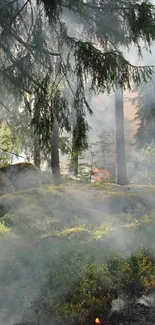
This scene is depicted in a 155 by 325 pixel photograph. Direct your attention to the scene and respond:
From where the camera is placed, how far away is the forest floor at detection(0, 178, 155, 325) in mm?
6512

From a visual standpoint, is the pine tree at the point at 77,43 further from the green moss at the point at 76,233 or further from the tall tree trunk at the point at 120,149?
the tall tree trunk at the point at 120,149

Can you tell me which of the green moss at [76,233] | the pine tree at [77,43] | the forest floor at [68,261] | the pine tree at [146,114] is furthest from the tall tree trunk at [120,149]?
the pine tree at [77,43]

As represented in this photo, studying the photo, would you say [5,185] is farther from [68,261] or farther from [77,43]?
[77,43]

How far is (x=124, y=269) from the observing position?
295 inches

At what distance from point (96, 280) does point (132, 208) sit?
481cm

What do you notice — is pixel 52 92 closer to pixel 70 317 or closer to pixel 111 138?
pixel 70 317

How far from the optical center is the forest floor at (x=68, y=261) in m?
6.51

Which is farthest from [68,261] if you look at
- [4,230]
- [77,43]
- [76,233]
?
[77,43]

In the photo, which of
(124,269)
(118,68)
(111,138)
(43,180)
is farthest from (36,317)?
(111,138)

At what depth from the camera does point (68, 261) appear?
7.16m

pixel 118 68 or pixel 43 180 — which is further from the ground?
pixel 118 68

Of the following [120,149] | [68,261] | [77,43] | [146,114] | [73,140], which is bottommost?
[68,261]

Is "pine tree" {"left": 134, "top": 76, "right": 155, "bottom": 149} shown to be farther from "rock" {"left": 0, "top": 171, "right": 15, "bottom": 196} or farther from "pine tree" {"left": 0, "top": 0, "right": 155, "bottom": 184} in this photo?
"pine tree" {"left": 0, "top": 0, "right": 155, "bottom": 184}

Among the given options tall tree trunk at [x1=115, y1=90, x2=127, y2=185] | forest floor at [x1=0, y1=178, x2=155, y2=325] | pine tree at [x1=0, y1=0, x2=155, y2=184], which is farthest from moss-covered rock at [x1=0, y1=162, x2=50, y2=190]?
pine tree at [x1=0, y1=0, x2=155, y2=184]
